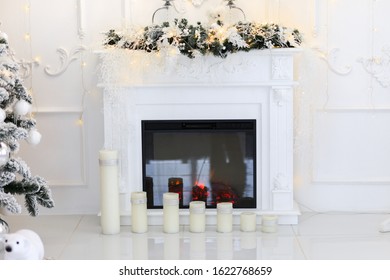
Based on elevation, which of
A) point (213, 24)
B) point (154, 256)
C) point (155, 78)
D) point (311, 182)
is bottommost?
point (154, 256)

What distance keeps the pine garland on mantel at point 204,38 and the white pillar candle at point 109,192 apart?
0.69m

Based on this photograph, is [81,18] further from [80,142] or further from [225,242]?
[225,242]

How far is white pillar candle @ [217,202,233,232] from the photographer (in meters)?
4.48

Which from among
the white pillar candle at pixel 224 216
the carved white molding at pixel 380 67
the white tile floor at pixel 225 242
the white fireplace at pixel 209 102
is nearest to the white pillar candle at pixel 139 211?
the white tile floor at pixel 225 242

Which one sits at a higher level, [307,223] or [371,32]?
[371,32]

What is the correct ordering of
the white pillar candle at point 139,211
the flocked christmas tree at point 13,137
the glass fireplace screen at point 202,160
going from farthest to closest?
the glass fireplace screen at point 202,160 < the white pillar candle at point 139,211 < the flocked christmas tree at point 13,137

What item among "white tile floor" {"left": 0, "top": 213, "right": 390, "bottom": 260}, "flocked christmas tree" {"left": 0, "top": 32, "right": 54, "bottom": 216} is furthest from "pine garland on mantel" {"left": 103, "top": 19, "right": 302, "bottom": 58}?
"white tile floor" {"left": 0, "top": 213, "right": 390, "bottom": 260}

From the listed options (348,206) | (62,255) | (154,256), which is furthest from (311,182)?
(62,255)

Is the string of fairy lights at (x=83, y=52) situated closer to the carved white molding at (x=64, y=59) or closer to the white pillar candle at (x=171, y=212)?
the carved white molding at (x=64, y=59)

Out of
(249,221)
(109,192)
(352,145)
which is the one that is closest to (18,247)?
(109,192)

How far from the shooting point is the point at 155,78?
4.64m

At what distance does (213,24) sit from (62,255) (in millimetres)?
1643

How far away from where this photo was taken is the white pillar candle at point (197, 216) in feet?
14.7
